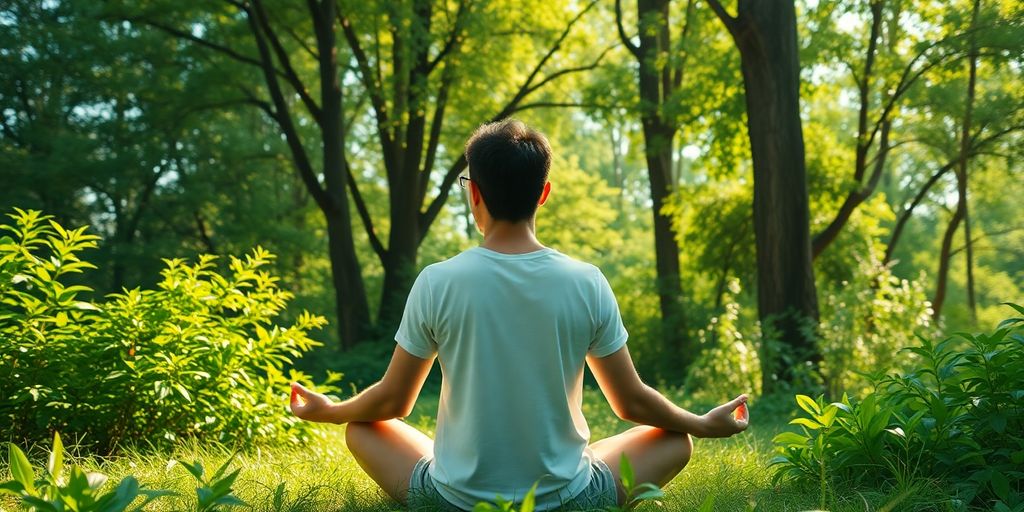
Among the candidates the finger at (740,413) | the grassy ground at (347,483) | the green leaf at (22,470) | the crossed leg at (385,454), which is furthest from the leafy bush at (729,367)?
the green leaf at (22,470)

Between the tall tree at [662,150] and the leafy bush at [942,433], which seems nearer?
the leafy bush at [942,433]

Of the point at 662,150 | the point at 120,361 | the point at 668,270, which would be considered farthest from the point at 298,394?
the point at 668,270

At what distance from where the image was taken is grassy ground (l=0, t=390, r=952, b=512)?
3350 millimetres

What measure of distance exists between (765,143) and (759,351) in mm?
2270

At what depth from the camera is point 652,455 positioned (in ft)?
11.1

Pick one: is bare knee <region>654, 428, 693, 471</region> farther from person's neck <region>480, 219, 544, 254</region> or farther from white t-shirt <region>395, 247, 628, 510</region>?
person's neck <region>480, 219, 544, 254</region>

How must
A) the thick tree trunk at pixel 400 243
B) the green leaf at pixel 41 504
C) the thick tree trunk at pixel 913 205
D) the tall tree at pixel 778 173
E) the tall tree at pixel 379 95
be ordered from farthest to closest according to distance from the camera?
1. the thick tree trunk at pixel 913 205
2. the thick tree trunk at pixel 400 243
3. the tall tree at pixel 379 95
4. the tall tree at pixel 778 173
5. the green leaf at pixel 41 504

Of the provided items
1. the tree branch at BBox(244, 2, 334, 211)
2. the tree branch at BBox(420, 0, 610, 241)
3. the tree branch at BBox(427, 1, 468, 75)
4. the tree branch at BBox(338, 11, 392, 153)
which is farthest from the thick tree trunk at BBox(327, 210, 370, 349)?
the tree branch at BBox(427, 1, 468, 75)

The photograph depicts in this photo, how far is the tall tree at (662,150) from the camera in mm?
15281

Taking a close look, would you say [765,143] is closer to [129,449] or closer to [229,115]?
[129,449]

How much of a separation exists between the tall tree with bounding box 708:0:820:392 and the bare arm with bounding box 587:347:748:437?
626cm

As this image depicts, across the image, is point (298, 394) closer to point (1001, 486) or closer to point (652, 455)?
point (652, 455)

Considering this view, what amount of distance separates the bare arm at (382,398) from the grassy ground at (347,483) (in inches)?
14.7

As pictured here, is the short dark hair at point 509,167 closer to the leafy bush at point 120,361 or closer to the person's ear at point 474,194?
the person's ear at point 474,194
